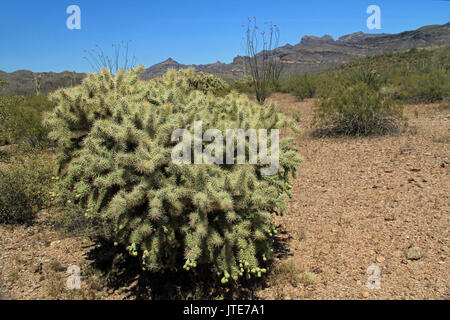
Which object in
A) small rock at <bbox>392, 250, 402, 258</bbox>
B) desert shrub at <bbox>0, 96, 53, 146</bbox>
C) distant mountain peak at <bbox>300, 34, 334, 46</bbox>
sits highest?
distant mountain peak at <bbox>300, 34, 334, 46</bbox>

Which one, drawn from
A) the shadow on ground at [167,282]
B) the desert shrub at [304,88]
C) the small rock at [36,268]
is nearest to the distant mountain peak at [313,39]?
the desert shrub at [304,88]

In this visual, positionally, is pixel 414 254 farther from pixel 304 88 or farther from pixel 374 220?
pixel 304 88

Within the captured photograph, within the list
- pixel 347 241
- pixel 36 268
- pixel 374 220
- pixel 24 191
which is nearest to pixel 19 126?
pixel 24 191

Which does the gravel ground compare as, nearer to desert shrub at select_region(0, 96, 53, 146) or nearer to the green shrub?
the green shrub

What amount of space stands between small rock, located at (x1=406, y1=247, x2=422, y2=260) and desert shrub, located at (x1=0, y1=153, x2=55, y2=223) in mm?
5586

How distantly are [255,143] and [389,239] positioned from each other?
2162 mm

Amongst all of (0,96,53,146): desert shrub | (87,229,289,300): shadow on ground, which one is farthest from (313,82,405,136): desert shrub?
(0,96,53,146): desert shrub

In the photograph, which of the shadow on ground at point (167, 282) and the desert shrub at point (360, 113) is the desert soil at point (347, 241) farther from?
the desert shrub at point (360, 113)

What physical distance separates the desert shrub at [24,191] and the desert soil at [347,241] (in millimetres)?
234

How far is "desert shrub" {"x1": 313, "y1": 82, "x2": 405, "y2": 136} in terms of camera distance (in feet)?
27.9

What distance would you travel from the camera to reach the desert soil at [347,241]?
3402mm

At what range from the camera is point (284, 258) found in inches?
159
